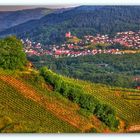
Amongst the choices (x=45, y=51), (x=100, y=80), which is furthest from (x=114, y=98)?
(x=45, y=51)

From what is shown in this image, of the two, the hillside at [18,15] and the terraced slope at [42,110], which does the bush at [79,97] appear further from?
the hillside at [18,15]

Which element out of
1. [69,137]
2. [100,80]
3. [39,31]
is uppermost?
[39,31]

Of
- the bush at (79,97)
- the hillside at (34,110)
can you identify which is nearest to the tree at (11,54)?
the hillside at (34,110)

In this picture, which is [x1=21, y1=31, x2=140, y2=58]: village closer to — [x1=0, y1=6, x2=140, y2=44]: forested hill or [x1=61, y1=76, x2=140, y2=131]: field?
[x1=0, y1=6, x2=140, y2=44]: forested hill

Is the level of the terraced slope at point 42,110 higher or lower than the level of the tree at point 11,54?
lower

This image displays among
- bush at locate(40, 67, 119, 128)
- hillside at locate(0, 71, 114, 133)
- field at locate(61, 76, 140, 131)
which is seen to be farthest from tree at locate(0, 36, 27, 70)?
→ field at locate(61, 76, 140, 131)

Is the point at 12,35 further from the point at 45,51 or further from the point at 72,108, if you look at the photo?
the point at 72,108
